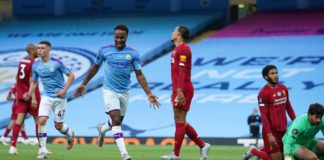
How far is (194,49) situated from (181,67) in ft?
66.3

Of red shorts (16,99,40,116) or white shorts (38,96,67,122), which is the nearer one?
white shorts (38,96,67,122)

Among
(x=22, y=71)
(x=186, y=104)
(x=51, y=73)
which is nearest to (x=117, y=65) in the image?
(x=186, y=104)

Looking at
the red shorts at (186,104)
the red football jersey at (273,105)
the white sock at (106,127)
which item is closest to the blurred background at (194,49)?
the white sock at (106,127)

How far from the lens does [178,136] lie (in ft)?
50.5

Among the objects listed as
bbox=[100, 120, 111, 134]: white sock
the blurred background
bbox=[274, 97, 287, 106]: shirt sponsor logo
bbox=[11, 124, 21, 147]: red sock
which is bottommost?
the blurred background

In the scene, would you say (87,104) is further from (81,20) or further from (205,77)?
(81,20)

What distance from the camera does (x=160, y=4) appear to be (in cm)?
4150

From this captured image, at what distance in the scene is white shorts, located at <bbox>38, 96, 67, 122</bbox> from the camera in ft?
55.8

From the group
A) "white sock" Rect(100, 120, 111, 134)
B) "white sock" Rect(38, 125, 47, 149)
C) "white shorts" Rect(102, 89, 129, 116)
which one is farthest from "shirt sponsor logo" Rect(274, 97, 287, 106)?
"white sock" Rect(38, 125, 47, 149)

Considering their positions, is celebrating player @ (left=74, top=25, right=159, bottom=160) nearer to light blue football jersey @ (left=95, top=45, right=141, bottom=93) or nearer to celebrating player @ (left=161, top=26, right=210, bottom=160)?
light blue football jersey @ (left=95, top=45, right=141, bottom=93)

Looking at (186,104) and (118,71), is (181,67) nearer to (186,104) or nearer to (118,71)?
(186,104)

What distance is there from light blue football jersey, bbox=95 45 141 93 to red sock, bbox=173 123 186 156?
3.99ft

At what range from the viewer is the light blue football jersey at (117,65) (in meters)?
15.2

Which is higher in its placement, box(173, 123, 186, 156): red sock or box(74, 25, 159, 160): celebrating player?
box(74, 25, 159, 160): celebrating player
